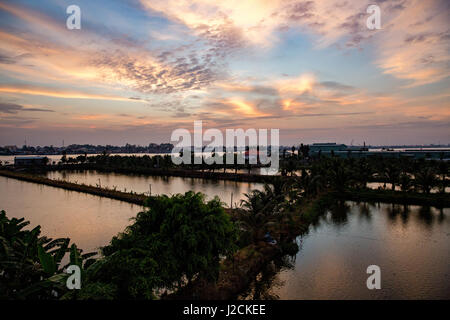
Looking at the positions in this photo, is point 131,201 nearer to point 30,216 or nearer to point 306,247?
point 30,216

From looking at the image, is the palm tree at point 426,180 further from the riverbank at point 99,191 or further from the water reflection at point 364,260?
the riverbank at point 99,191

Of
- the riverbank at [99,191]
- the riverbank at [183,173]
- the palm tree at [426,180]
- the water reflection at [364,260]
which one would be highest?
the palm tree at [426,180]

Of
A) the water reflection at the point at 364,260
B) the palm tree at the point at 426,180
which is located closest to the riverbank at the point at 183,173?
the palm tree at the point at 426,180

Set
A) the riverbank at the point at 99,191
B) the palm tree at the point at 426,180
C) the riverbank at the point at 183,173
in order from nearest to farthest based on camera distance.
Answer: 1. the palm tree at the point at 426,180
2. the riverbank at the point at 99,191
3. the riverbank at the point at 183,173

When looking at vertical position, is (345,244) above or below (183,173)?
below

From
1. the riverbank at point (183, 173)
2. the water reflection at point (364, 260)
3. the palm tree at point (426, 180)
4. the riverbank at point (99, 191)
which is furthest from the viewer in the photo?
the riverbank at point (183, 173)

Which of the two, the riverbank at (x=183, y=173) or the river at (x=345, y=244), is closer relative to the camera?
the river at (x=345, y=244)

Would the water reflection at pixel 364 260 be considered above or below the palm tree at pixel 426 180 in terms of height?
below

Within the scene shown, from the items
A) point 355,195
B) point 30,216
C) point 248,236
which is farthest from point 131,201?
point 355,195

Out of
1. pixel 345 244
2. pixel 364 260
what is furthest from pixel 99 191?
pixel 364 260

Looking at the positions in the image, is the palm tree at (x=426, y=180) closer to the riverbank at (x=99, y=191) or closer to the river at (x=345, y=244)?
the river at (x=345, y=244)

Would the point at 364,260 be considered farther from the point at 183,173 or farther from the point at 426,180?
the point at 183,173

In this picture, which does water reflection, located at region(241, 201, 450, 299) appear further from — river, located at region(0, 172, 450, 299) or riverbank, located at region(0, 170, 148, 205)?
riverbank, located at region(0, 170, 148, 205)
